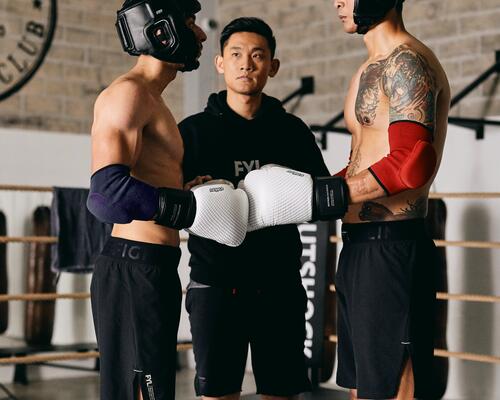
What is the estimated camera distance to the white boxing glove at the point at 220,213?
2150mm

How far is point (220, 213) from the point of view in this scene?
→ 7.09 ft

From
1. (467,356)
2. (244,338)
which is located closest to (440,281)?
(467,356)

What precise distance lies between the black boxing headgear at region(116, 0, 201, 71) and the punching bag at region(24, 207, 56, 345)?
102 inches

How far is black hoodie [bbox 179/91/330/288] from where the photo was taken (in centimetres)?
260

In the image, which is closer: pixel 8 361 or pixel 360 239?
pixel 360 239

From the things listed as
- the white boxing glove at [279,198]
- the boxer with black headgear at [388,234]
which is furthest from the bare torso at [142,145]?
the boxer with black headgear at [388,234]

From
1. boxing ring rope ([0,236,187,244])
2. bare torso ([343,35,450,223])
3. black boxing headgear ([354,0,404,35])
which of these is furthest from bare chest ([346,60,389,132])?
boxing ring rope ([0,236,187,244])

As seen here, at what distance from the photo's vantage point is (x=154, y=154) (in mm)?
2236

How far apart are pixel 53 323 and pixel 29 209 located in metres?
0.67

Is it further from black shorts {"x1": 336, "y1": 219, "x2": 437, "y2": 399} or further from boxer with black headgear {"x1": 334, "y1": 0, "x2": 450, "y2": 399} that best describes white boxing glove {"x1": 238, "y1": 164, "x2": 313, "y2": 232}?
black shorts {"x1": 336, "y1": 219, "x2": 437, "y2": 399}

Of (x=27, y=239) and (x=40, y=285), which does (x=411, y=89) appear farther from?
(x=40, y=285)

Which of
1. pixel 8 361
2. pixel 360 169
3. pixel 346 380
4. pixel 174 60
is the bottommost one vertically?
pixel 8 361

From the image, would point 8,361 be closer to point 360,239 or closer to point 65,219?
point 65,219

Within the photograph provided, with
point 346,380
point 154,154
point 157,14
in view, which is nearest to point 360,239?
point 346,380
